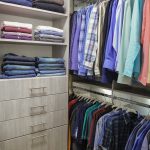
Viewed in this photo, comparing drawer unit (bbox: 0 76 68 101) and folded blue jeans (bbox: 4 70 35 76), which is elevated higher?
folded blue jeans (bbox: 4 70 35 76)

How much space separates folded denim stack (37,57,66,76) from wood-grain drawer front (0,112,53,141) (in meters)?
0.39

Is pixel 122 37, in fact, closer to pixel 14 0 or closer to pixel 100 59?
pixel 100 59

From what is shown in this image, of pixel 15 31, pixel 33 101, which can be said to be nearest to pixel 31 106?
pixel 33 101

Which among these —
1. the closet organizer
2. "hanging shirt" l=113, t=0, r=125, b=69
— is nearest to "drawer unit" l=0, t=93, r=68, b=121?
the closet organizer

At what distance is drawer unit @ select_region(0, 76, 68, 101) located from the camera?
64.5 inches

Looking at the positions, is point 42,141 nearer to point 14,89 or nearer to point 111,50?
point 14,89

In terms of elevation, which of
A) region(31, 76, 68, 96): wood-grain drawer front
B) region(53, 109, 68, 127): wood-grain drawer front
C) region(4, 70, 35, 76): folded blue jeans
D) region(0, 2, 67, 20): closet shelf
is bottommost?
region(53, 109, 68, 127): wood-grain drawer front

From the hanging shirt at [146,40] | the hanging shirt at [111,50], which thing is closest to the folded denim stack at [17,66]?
→ the hanging shirt at [111,50]

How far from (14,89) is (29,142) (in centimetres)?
50

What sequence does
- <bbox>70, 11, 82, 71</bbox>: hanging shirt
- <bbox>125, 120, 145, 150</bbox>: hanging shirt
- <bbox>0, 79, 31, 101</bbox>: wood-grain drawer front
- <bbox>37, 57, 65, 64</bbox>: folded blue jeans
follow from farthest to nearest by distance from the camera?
1. <bbox>70, 11, 82, 71</bbox>: hanging shirt
2. <bbox>37, 57, 65, 64</bbox>: folded blue jeans
3. <bbox>0, 79, 31, 101</bbox>: wood-grain drawer front
4. <bbox>125, 120, 145, 150</bbox>: hanging shirt

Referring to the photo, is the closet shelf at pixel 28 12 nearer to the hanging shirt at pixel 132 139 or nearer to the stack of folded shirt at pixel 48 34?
the stack of folded shirt at pixel 48 34

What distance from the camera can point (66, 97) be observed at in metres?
2.02

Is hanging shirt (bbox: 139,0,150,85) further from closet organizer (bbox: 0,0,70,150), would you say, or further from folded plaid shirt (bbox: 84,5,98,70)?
closet organizer (bbox: 0,0,70,150)

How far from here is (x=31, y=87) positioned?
177 cm
